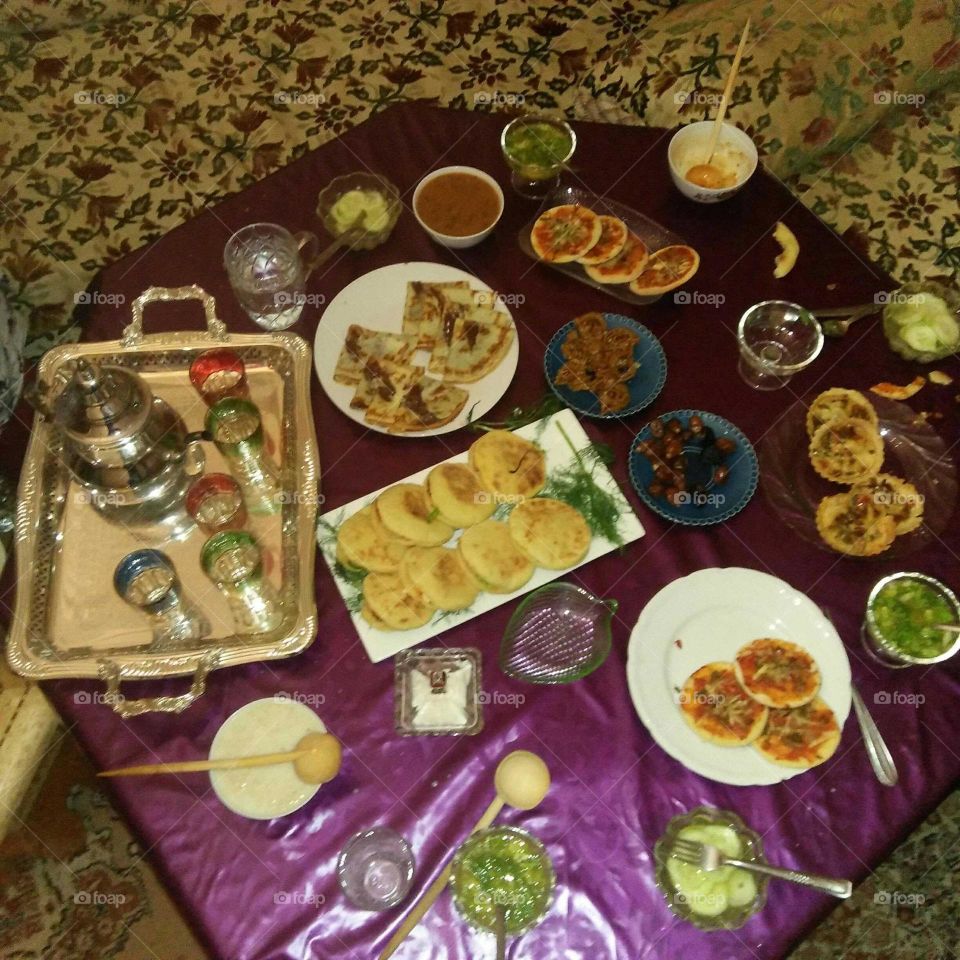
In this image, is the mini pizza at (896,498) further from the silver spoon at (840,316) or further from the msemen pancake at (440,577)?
the msemen pancake at (440,577)

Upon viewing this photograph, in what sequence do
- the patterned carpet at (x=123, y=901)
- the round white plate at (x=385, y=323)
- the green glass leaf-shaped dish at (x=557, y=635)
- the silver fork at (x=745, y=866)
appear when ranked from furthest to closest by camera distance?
the patterned carpet at (x=123, y=901)
the round white plate at (x=385, y=323)
the green glass leaf-shaped dish at (x=557, y=635)
the silver fork at (x=745, y=866)

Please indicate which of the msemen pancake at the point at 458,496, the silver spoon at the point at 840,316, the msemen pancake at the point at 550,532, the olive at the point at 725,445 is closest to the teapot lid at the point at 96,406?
the msemen pancake at the point at 458,496

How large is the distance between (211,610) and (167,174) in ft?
7.04

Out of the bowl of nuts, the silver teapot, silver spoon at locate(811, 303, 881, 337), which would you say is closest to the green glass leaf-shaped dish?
the bowl of nuts

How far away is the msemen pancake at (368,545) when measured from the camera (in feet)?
5.70

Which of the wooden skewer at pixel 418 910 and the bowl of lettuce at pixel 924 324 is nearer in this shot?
the wooden skewer at pixel 418 910

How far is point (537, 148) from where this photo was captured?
7.12 ft

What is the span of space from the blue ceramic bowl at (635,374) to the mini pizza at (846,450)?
424 millimetres

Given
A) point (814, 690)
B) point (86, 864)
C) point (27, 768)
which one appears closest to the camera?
point (814, 690)

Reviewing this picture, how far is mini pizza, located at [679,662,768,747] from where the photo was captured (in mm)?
1631

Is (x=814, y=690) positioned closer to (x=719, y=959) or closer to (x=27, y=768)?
(x=719, y=959)

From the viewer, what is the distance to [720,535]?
1848mm

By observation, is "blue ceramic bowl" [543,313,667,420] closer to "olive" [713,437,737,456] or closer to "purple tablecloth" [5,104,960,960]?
"purple tablecloth" [5,104,960,960]

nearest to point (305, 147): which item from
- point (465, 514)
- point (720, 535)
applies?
point (465, 514)
